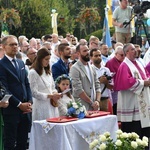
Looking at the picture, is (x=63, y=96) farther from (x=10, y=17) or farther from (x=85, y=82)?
(x=10, y=17)

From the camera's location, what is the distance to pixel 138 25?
1430 centimetres

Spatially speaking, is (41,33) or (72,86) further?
(41,33)

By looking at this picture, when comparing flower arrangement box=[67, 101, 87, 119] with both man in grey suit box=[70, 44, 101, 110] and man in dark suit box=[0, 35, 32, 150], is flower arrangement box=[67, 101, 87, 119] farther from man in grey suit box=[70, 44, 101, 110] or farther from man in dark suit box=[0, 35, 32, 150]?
man in grey suit box=[70, 44, 101, 110]

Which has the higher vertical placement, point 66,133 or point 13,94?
point 13,94

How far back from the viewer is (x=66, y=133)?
8.11 m

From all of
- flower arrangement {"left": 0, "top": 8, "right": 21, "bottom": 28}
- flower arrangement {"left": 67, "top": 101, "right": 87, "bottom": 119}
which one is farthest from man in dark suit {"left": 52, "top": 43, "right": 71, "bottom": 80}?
flower arrangement {"left": 0, "top": 8, "right": 21, "bottom": 28}

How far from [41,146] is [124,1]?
6.78 meters

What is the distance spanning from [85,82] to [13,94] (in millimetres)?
1792

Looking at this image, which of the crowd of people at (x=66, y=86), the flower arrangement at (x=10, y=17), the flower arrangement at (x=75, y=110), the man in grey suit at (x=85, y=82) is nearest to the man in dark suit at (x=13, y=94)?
the crowd of people at (x=66, y=86)

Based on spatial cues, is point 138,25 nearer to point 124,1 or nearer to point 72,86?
point 124,1

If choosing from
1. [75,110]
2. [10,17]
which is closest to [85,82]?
[75,110]

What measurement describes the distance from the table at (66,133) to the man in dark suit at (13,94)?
0.91 feet

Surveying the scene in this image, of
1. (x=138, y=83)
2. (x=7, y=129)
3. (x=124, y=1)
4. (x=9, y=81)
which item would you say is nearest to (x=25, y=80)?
(x=9, y=81)

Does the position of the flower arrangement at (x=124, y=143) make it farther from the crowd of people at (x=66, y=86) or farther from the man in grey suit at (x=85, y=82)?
the man in grey suit at (x=85, y=82)
